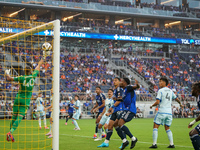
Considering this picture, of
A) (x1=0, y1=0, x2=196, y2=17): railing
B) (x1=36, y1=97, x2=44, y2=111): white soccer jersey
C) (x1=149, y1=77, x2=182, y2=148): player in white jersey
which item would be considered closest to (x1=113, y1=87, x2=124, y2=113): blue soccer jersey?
(x1=149, y1=77, x2=182, y2=148): player in white jersey

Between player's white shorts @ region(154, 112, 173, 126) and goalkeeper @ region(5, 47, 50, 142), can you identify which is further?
player's white shorts @ region(154, 112, 173, 126)

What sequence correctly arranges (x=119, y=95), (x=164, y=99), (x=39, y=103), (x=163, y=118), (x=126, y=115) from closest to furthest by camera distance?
(x=126, y=115), (x=119, y=95), (x=163, y=118), (x=164, y=99), (x=39, y=103)

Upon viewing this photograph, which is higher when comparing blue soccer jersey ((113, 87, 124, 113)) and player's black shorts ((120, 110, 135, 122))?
blue soccer jersey ((113, 87, 124, 113))

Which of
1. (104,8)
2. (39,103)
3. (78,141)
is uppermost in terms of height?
(104,8)

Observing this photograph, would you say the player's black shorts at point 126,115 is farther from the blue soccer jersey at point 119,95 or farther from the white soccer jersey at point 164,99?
the white soccer jersey at point 164,99

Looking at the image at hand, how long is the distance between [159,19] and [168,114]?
1812 inches

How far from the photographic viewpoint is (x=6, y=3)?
41.9 metres

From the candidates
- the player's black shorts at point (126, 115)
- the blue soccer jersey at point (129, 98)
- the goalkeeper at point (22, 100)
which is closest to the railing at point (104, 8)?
the goalkeeper at point (22, 100)

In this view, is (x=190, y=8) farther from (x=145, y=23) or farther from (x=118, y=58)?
(x=118, y=58)

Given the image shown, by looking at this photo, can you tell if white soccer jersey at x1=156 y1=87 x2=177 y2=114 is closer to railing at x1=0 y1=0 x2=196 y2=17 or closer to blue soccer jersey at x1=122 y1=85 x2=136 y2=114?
blue soccer jersey at x1=122 y1=85 x2=136 y2=114

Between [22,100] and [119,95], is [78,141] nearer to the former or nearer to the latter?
[22,100]

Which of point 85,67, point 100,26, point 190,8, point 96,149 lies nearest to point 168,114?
point 96,149

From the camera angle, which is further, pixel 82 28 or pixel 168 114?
pixel 82 28

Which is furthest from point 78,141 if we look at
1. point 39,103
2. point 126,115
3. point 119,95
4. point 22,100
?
point 39,103
